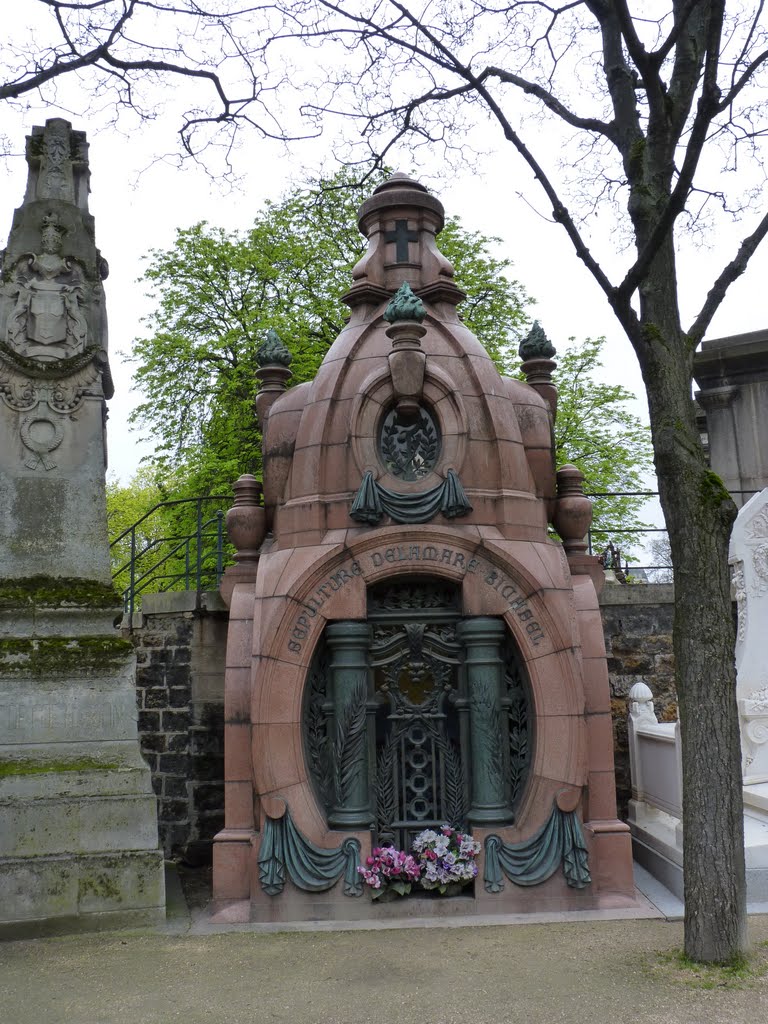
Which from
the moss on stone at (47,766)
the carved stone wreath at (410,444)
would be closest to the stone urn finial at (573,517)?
the carved stone wreath at (410,444)

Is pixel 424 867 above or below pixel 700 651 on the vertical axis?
below

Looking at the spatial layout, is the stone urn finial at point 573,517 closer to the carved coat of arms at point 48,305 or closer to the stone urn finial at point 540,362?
the stone urn finial at point 540,362

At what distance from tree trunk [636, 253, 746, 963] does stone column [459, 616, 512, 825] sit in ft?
7.45

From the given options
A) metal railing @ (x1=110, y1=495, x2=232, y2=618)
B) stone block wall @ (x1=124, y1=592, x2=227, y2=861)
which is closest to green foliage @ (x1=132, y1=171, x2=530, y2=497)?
metal railing @ (x1=110, y1=495, x2=232, y2=618)

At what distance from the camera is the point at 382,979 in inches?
228

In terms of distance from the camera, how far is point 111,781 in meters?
7.23

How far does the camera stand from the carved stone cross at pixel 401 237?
9164 mm

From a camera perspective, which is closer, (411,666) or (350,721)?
(350,721)

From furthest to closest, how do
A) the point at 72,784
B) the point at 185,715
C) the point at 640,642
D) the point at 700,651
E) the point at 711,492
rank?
the point at 640,642
the point at 185,715
the point at 72,784
the point at 711,492
the point at 700,651

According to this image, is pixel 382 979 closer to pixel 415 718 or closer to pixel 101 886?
pixel 101 886

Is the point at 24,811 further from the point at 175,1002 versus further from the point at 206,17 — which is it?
the point at 206,17

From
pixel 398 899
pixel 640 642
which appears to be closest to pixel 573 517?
pixel 398 899

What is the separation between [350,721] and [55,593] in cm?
260

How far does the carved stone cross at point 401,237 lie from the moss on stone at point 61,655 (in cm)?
439
